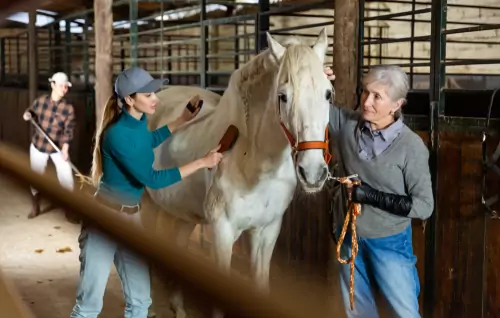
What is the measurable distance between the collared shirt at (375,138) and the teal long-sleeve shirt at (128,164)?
77 cm

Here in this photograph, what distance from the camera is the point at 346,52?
11.3 ft

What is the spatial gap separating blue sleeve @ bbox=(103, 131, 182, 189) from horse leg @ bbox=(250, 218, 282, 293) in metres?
0.72

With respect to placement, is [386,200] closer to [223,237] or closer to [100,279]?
[223,237]

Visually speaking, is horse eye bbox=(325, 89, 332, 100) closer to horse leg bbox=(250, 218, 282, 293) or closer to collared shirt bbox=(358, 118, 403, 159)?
collared shirt bbox=(358, 118, 403, 159)

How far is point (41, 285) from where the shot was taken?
14.1ft

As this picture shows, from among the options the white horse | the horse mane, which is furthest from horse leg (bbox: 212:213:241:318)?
the horse mane

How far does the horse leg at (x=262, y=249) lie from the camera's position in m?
3.11

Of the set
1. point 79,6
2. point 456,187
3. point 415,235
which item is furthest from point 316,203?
point 79,6

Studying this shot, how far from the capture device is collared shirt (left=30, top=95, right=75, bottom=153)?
6117 millimetres

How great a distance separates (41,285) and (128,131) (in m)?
2.26

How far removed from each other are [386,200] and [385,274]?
29 cm

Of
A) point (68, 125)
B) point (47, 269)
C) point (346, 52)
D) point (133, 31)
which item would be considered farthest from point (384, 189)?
point (133, 31)

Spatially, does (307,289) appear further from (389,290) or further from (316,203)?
(389,290)

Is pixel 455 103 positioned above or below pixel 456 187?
above
